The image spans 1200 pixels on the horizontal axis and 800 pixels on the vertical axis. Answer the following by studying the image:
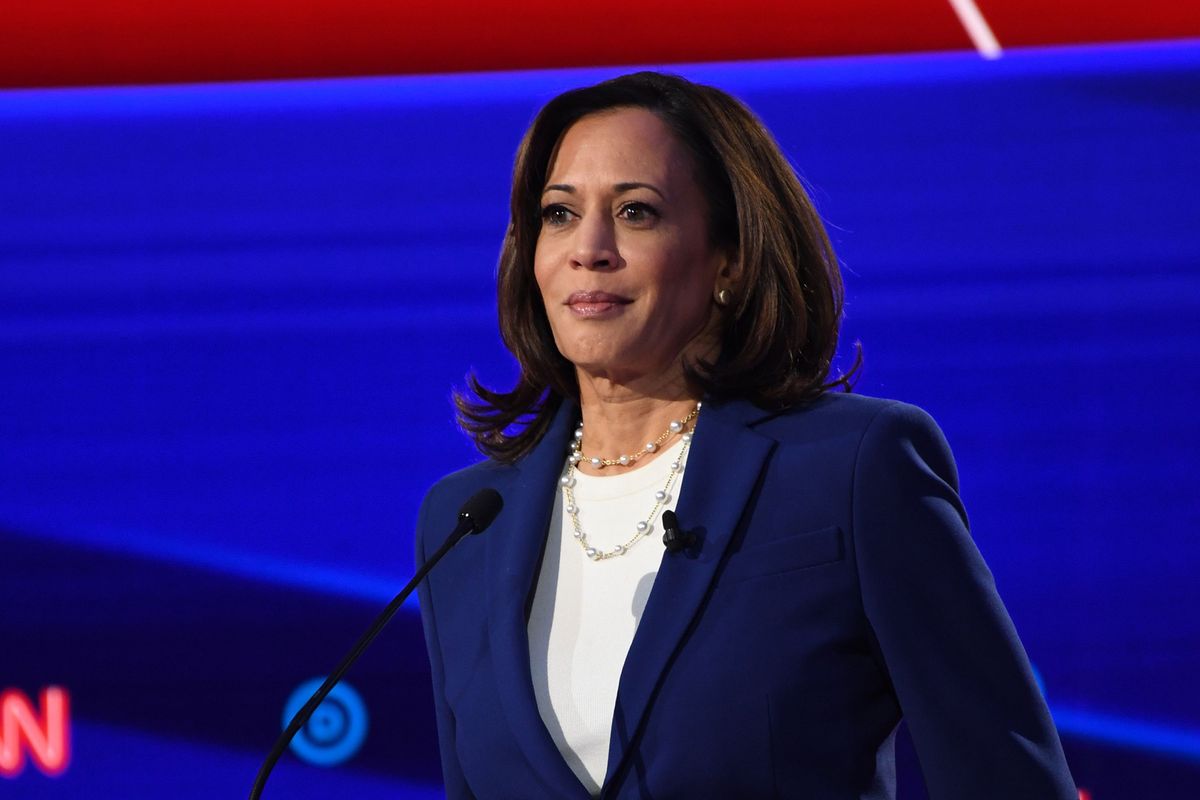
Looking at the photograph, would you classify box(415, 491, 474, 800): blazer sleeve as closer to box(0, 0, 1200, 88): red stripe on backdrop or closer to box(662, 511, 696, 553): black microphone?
box(662, 511, 696, 553): black microphone

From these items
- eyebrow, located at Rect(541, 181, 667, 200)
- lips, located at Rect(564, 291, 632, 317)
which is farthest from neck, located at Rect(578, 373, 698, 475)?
eyebrow, located at Rect(541, 181, 667, 200)

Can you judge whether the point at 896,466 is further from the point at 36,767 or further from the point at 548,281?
the point at 36,767

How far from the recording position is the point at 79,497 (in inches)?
104

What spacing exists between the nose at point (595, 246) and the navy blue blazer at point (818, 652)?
0.25 metres

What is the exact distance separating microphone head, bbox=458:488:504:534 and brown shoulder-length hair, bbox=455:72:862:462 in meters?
0.27

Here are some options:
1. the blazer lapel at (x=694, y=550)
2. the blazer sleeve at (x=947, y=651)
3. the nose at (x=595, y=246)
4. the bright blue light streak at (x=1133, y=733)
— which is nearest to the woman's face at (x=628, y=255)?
the nose at (x=595, y=246)

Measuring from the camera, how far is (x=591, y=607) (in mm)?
1648

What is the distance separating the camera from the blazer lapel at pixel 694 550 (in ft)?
4.90

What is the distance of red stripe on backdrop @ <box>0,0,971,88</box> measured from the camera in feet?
8.95

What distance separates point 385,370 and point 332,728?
0.63 m

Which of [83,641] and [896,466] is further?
[83,641]

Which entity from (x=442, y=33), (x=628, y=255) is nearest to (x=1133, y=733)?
(x=628, y=255)

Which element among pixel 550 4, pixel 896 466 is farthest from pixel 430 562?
pixel 550 4

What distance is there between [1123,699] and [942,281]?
2.55 feet
